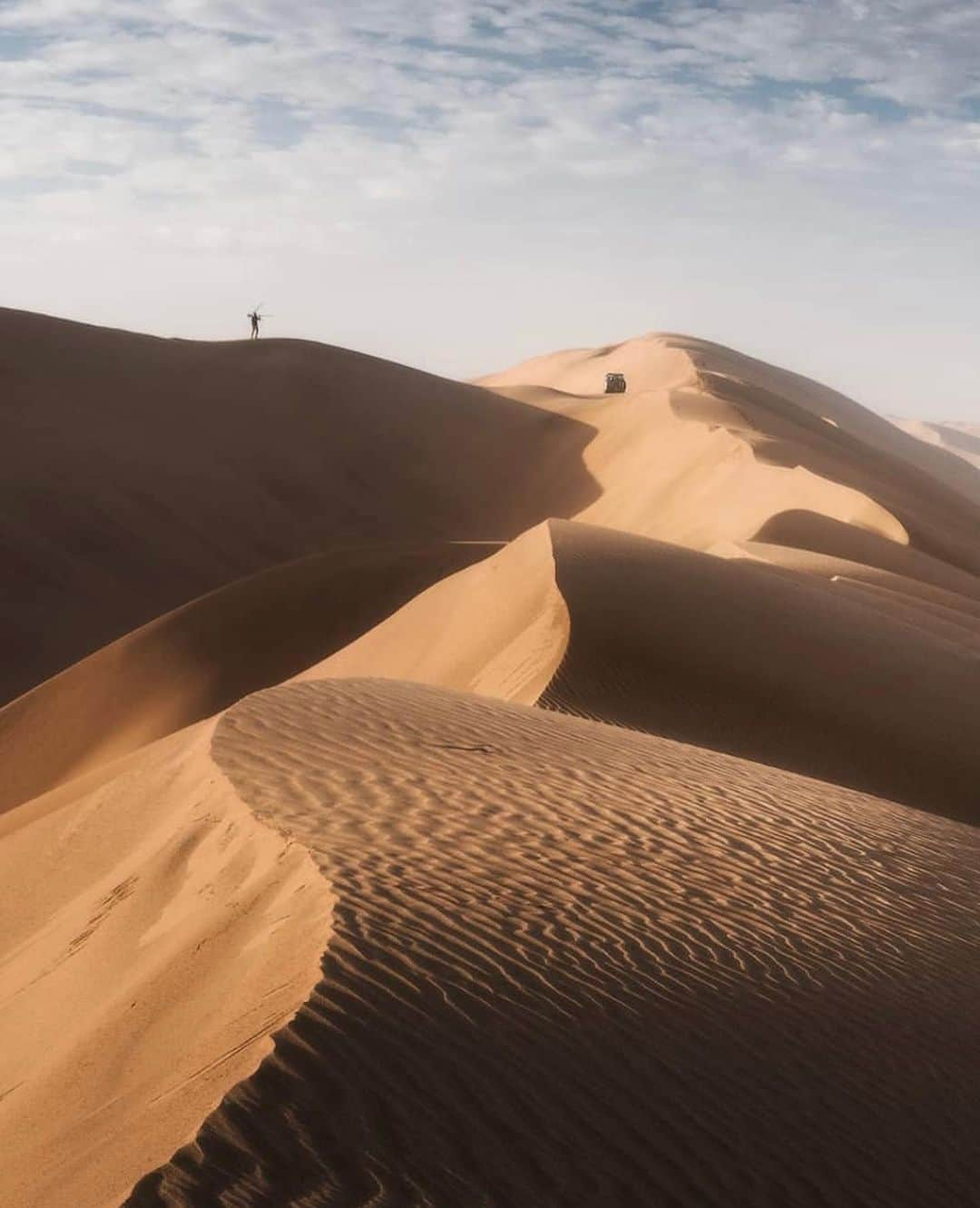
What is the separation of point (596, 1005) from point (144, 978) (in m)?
1.67

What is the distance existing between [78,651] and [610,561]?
556 inches

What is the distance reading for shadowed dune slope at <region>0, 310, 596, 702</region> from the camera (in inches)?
1140

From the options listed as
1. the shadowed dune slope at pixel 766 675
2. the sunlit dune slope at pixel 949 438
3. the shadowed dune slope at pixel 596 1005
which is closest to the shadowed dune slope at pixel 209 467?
the shadowed dune slope at pixel 766 675

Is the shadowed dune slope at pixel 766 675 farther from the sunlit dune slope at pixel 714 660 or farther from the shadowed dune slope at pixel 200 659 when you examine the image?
the shadowed dune slope at pixel 200 659

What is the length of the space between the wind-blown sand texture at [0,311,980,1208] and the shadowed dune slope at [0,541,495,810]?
0.23 ft

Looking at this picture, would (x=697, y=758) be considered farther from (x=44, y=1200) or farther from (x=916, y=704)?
(x=44, y=1200)

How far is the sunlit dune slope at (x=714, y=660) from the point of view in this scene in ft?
A: 41.0

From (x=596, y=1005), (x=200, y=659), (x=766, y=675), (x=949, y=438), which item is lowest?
(x=949, y=438)

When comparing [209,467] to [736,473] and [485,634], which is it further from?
[485,634]

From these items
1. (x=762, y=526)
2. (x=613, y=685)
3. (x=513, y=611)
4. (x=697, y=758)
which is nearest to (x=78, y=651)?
(x=762, y=526)

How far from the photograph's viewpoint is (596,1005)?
5020 millimetres

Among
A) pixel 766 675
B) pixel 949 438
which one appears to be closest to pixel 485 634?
pixel 766 675

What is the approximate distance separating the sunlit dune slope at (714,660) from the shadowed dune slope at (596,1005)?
12.3ft

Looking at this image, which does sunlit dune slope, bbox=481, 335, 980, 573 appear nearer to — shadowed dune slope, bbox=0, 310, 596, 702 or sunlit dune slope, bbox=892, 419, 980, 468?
shadowed dune slope, bbox=0, 310, 596, 702
